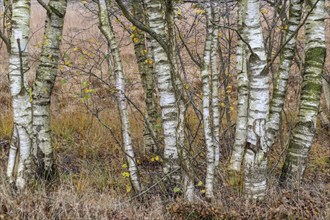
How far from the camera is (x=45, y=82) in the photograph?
4.24 meters

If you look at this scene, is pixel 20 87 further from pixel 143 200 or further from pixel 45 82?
pixel 143 200

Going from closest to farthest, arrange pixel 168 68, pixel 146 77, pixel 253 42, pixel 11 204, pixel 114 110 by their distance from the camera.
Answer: pixel 253 42
pixel 11 204
pixel 168 68
pixel 146 77
pixel 114 110

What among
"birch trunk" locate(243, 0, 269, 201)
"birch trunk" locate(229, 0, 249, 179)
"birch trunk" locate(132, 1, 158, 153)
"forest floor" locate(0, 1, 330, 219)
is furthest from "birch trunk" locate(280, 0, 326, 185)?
"birch trunk" locate(132, 1, 158, 153)

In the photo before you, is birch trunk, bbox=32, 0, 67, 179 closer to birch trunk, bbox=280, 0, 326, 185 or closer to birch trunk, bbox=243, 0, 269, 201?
birch trunk, bbox=243, 0, 269, 201

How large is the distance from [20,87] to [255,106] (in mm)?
2261

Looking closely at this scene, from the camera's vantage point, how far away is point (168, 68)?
3.72 m

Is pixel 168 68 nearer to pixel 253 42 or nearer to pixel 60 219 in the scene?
pixel 253 42

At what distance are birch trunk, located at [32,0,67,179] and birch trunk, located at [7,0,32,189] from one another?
33cm

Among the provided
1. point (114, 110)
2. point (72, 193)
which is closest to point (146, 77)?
point (114, 110)

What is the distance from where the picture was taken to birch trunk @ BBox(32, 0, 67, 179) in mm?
4207

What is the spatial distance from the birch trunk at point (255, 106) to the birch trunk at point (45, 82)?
2142 millimetres

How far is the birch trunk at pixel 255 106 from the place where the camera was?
3193 millimetres

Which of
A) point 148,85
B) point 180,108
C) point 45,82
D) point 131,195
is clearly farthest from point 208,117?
point 148,85

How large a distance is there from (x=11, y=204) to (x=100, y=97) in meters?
4.82
